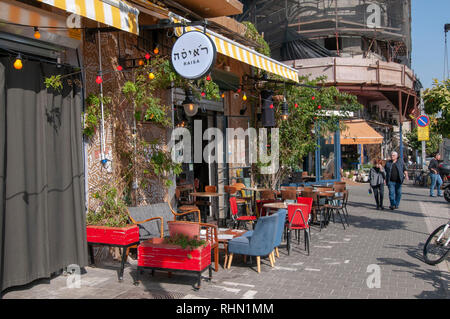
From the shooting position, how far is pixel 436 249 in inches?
249

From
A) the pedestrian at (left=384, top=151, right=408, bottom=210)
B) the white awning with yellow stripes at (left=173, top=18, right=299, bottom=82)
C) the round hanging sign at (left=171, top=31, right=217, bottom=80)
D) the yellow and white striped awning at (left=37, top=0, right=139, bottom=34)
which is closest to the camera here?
the yellow and white striped awning at (left=37, top=0, right=139, bottom=34)

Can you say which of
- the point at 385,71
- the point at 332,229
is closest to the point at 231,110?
the point at 332,229

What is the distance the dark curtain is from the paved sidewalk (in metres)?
0.43

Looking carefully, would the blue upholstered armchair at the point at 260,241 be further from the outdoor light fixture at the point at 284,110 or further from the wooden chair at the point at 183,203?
the outdoor light fixture at the point at 284,110

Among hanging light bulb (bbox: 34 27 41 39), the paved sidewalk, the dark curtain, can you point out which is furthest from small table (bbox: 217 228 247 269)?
hanging light bulb (bbox: 34 27 41 39)

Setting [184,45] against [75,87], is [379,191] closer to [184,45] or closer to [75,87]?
[184,45]

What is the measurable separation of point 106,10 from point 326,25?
793 inches

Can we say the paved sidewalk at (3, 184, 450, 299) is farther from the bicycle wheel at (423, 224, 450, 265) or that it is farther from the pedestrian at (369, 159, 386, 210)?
the pedestrian at (369, 159, 386, 210)


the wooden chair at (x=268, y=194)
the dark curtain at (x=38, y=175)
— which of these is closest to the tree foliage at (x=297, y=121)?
the wooden chair at (x=268, y=194)

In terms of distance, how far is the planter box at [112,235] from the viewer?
5230 millimetres

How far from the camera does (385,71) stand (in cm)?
2084

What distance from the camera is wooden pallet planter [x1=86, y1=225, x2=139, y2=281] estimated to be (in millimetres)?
5234

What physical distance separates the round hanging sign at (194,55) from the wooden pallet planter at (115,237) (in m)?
2.27

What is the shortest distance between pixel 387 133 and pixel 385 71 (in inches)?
484
